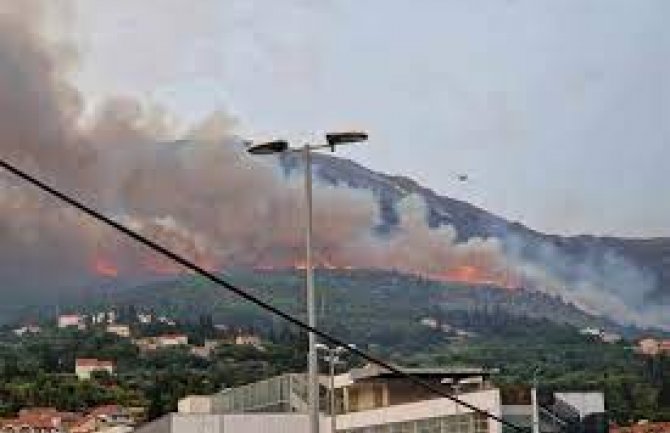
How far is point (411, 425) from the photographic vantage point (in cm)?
8162

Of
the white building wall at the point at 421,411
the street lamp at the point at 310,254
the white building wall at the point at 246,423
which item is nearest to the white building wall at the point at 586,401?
the white building wall at the point at 421,411

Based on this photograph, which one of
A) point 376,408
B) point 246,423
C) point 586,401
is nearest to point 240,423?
point 246,423

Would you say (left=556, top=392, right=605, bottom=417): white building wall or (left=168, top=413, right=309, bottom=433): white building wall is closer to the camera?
(left=168, top=413, right=309, bottom=433): white building wall

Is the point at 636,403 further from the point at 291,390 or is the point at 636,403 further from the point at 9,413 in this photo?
the point at 291,390

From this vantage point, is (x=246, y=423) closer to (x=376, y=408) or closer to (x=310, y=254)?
(x=376, y=408)

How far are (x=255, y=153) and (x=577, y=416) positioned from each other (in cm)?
Answer: 8766

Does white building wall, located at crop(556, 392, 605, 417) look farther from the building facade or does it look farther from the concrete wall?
the concrete wall

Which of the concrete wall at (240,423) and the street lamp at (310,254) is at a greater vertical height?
the street lamp at (310,254)

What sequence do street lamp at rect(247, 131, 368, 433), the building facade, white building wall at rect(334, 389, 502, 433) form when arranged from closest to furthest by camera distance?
street lamp at rect(247, 131, 368, 433)
white building wall at rect(334, 389, 502, 433)
the building facade

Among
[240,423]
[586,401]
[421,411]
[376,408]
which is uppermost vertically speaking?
[376,408]

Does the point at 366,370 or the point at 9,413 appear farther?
the point at 9,413

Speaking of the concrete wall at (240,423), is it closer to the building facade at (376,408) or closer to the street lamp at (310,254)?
the building facade at (376,408)

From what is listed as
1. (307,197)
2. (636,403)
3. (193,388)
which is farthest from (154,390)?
(307,197)

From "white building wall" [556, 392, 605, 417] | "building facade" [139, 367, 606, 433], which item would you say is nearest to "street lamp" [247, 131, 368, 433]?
"building facade" [139, 367, 606, 433]
